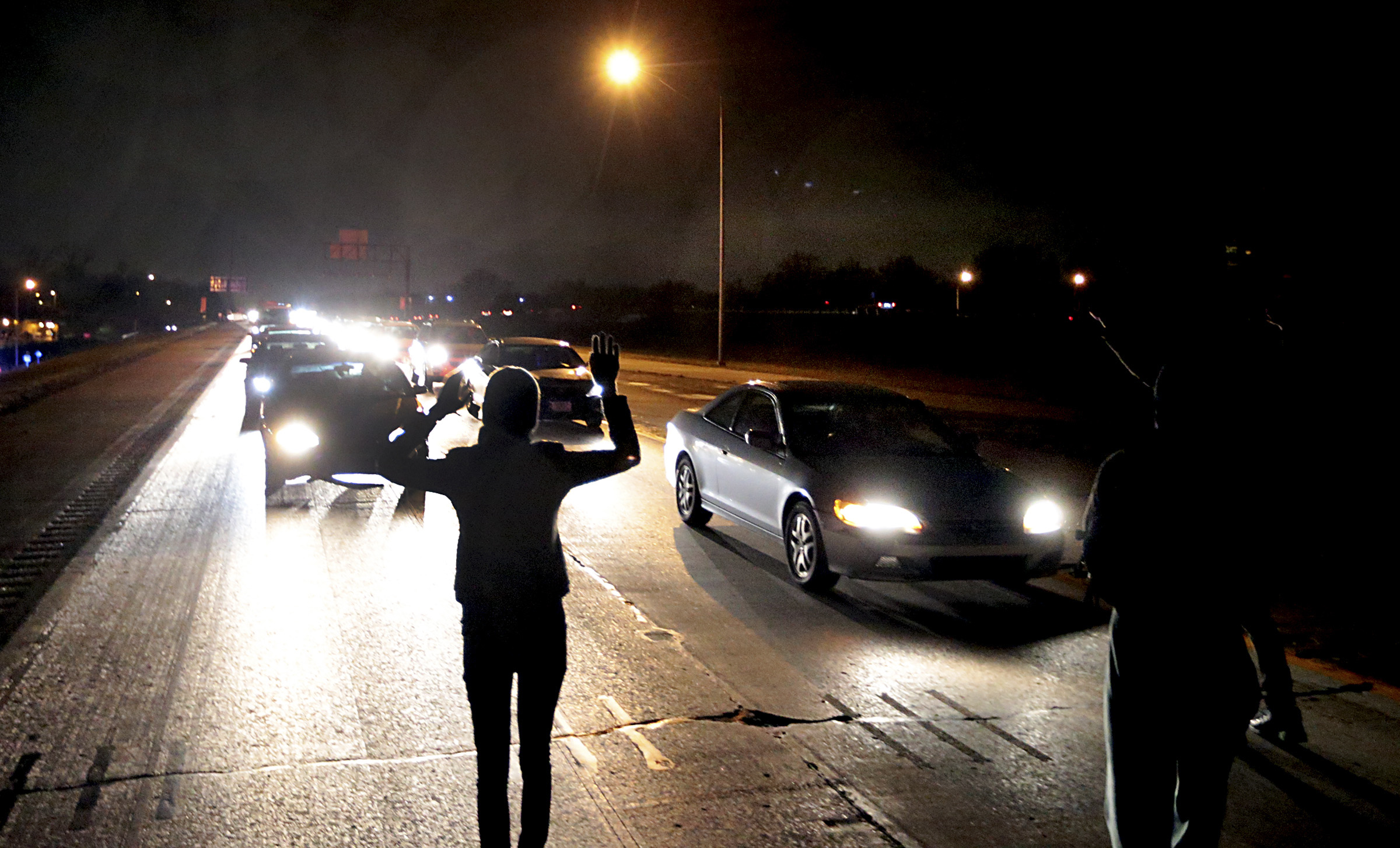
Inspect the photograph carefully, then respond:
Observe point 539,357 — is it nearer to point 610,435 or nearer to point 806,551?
point 806,551

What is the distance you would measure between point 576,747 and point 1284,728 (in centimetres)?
336

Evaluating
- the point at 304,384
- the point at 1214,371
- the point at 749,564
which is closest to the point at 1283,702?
the point at 1214,371

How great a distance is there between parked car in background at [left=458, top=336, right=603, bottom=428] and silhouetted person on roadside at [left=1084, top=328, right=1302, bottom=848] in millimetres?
15718

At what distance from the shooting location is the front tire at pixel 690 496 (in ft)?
35.0

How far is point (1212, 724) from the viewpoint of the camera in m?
3.13

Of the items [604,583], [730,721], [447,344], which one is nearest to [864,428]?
[604,583]

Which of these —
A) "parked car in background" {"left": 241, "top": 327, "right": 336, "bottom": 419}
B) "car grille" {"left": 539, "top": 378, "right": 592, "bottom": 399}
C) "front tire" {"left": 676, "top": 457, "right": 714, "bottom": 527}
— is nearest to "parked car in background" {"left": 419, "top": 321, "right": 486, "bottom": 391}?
"parked car in background" {"left": 241, "top": 327, "right": 336, "bottom": 419}

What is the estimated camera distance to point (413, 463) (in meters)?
3.50

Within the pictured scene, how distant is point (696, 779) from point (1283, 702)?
2.84 m

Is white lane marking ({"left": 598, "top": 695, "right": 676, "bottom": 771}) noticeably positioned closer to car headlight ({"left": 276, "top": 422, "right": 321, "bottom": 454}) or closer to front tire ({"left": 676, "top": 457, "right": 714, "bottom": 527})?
front tire ({"left": 676, "top": 457, "right": 714, "bottom": 527})

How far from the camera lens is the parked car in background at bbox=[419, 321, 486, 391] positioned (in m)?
27.9

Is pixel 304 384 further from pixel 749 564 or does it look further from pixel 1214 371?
pixel 1214 371

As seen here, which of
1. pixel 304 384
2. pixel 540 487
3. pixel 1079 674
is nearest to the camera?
pixel 540 487

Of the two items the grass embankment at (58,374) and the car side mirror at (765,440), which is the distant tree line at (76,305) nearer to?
the grass embankment at (58,374)
